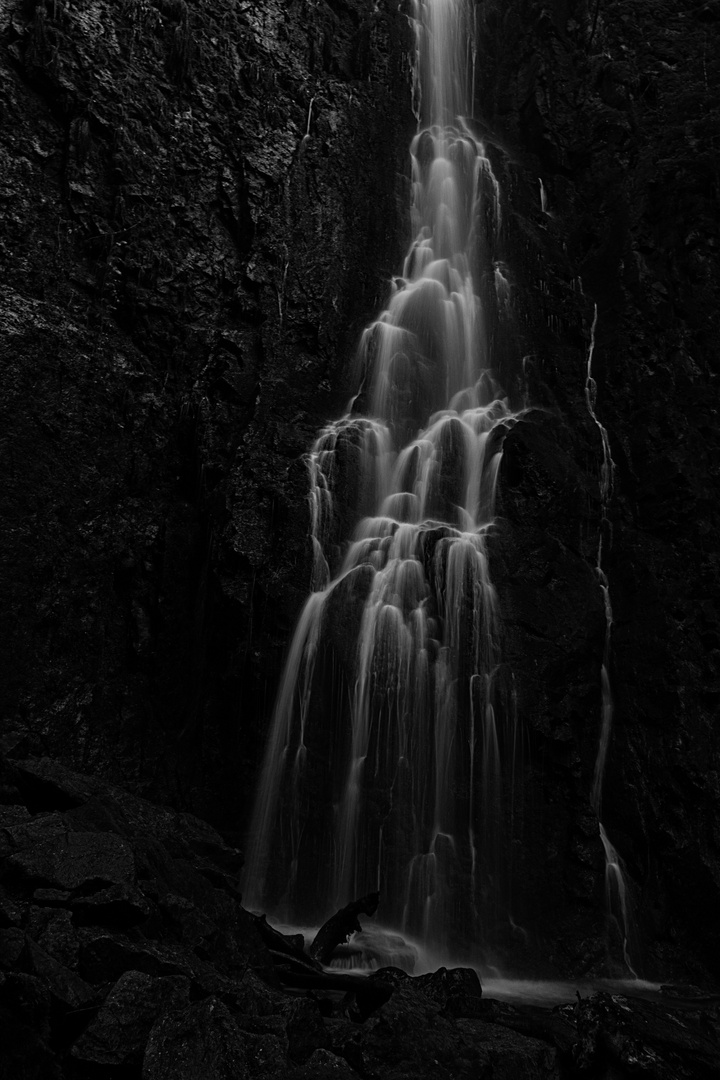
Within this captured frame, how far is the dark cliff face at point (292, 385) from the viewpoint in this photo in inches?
550

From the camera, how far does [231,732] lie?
14.3 m

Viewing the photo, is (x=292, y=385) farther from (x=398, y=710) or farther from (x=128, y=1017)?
(x=128, y=1017)

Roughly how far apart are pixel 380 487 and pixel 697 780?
337 inches

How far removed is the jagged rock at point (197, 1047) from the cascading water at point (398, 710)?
7.30m

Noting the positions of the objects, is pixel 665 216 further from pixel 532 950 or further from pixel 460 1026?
pixel 460 1026

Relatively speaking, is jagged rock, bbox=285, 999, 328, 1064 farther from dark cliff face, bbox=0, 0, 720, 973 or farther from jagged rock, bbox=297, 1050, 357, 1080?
dark cliff face, bbox=0, 0, 720, 973

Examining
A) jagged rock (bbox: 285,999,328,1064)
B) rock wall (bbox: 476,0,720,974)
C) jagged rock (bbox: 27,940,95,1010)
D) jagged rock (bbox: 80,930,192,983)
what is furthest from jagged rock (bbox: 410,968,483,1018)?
rock wall (bbox: 476,0,720,974)

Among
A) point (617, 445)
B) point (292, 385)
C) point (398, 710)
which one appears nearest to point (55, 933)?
point (398, 710)

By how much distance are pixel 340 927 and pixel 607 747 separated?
255 inches

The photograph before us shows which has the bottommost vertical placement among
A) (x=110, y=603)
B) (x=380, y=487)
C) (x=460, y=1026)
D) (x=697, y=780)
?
(x=460, y=1026)

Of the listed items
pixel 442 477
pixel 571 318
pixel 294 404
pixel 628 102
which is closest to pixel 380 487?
pixel 442 477

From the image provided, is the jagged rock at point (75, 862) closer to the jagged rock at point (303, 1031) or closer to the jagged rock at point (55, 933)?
the jagged rock at point (55, 933)

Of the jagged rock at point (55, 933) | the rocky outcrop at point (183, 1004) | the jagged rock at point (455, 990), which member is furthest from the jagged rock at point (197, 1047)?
the jagged rock at point (455, 990)

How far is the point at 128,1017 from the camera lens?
5.29 meters
